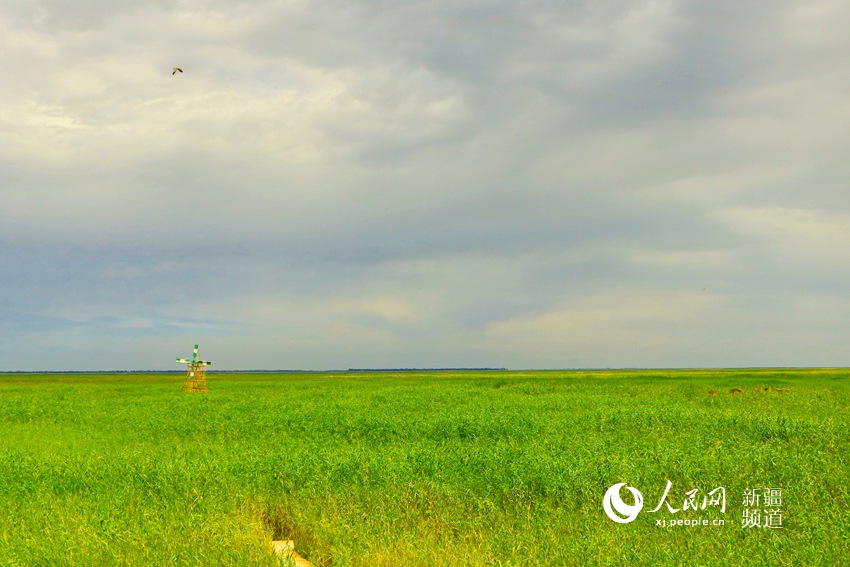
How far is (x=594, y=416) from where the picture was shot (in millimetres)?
19062

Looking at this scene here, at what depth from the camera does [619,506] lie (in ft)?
27.6

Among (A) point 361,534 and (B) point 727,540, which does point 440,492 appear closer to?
(A) point 361,534

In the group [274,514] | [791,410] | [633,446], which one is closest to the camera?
[274,514]

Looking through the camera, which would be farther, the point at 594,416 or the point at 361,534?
the point at 594,416

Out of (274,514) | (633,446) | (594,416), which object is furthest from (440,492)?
(594,416)

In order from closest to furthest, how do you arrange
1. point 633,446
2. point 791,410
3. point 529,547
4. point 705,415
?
point 529,547
point 633,446
point 705,415
point 791,410

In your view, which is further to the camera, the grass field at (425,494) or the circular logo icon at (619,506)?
the circular logo icon at (619,506)

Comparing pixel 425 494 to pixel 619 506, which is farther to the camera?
pixel 425 494

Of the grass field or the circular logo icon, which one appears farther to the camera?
the circular logo icon

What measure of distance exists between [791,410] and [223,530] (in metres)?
23.3

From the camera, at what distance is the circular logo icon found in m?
8.09

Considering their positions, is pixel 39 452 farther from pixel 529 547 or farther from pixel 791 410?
pixel 791 410

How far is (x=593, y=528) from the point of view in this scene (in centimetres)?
764

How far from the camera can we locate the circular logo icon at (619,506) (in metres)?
8.09
